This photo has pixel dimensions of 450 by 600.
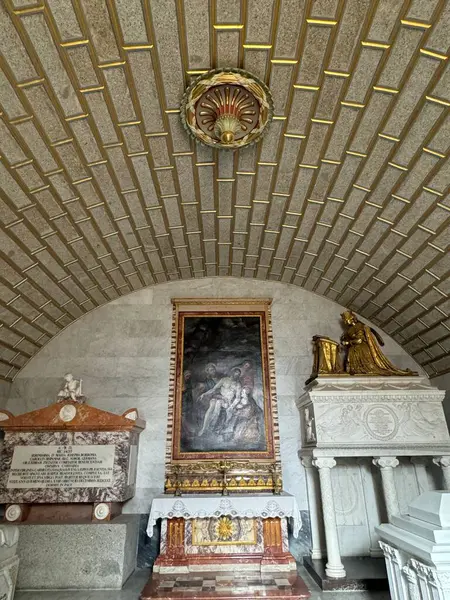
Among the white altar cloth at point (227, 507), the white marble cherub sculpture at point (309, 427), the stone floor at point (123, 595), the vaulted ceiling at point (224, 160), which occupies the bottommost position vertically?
the stone floor at point (123, 595)

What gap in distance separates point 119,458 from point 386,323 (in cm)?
559

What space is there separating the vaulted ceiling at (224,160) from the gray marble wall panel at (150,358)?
1.49 ft

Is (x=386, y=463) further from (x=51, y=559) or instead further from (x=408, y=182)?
(x=51, y=559)

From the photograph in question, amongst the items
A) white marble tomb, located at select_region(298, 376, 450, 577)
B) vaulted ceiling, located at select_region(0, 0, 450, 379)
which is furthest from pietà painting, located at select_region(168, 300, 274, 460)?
vaulted ceiling, located at select_region(0, 0, 450, 379)

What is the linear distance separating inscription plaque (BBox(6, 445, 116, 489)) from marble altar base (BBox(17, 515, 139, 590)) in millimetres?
618

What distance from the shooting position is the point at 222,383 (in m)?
7.82

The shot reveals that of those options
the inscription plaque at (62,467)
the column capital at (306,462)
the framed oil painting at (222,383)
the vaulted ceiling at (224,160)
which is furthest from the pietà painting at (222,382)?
the inscription plaque at (62,467)

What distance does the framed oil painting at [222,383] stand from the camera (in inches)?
290

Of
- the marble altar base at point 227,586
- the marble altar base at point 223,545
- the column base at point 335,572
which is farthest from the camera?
the marble altar base at point 223,545

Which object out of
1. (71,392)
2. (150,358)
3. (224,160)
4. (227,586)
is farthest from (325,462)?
(224,160)

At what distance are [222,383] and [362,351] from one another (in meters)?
2.72

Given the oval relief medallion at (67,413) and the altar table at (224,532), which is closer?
the altar table at (224,532)

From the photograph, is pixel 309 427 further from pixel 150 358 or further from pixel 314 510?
pixel 150 358

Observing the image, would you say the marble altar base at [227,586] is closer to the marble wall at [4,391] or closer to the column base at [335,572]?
the column base at [335,572]
